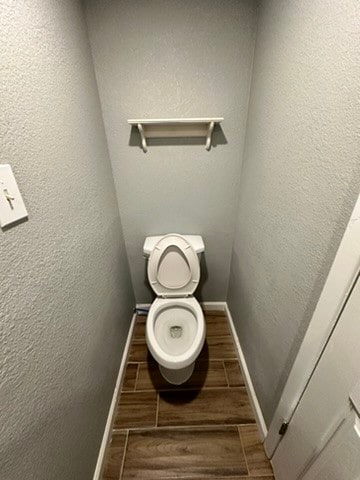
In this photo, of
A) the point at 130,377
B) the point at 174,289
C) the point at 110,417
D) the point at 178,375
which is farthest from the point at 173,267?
the point at 110,417

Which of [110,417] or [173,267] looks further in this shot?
[173,267]

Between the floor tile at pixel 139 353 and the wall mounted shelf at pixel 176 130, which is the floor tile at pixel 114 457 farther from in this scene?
the wall mounted shelf at pixel 176 130

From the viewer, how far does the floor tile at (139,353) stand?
140 centimetres

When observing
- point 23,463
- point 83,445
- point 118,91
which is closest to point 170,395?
point 83,445

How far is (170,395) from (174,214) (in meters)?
1.13

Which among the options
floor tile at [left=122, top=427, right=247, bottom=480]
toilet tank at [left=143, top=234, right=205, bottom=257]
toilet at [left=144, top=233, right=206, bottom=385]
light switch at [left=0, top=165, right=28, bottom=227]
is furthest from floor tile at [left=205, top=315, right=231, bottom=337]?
light switch at [left=0, top=165, right=28, bottom=227]

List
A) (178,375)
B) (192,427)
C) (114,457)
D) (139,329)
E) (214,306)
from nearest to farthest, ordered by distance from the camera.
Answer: (114,457) → (192,427) → (178,375) → (139,329) → (214,306)

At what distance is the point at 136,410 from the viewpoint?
114 centimetres

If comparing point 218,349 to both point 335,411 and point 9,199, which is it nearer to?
point 335,411

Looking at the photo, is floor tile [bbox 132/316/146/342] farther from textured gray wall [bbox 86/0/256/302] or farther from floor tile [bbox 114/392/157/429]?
textured gray wall [bbox 86/0/256/302]

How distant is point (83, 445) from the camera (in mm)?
777

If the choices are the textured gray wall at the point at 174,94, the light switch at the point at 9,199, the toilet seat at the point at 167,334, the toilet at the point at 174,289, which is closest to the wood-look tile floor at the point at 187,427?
the toilet at the point at 174,289

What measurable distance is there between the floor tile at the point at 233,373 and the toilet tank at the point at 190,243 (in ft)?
2.57

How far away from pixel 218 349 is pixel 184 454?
596mm
